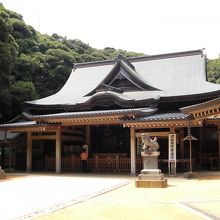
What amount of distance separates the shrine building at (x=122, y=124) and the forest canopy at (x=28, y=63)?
11.9 feet


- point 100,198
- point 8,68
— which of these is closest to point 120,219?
point 100,198

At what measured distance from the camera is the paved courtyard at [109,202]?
8.35 meters

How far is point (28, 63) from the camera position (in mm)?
33188

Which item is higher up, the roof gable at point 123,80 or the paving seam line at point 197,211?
the roof gable at point 123,80

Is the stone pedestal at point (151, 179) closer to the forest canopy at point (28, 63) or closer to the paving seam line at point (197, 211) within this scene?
the paving seam line at point (197, 211)

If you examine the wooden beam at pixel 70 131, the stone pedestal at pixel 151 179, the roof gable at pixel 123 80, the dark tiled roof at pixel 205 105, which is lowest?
the stone pedestal at pixel 151 179

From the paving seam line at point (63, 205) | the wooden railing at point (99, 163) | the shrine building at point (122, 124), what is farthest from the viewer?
the wooden railing at point (99, 163)

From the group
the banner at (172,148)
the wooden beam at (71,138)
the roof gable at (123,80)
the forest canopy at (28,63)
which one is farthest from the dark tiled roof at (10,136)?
the banner at (172,148)

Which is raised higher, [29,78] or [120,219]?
[29,78]

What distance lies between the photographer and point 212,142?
73.6ft

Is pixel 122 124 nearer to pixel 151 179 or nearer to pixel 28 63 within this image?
pixel 151 179

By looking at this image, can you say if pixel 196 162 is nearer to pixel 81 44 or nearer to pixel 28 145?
pixel 28 145

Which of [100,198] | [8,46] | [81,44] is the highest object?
[81,44]

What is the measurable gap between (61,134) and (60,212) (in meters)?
13.1
